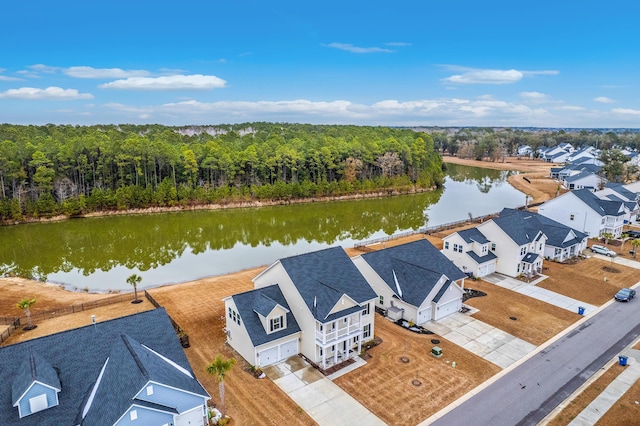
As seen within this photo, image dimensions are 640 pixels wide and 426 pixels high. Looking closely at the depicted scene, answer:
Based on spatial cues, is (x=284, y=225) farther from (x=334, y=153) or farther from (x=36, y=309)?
(x=36, y=309)

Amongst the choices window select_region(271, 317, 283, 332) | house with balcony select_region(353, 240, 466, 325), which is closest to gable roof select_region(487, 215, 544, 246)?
house with balcony select_region(353, 240, 466, 325)

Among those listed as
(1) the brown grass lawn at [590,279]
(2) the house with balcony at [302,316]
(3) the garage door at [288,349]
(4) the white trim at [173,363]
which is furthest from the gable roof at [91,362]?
(1) the brown grass lawn at [590,279]

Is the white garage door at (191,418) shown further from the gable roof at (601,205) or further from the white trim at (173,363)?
the gable roof at (601,205)

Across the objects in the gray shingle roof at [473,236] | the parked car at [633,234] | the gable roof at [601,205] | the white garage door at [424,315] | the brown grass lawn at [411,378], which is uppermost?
the gable roof at [601,205]

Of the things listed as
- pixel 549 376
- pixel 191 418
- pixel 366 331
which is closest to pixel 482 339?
pixel 549 376

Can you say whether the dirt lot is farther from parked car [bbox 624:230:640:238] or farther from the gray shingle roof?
the gray shingle roof

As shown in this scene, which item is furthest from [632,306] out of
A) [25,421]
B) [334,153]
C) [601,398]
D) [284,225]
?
[334,153]
